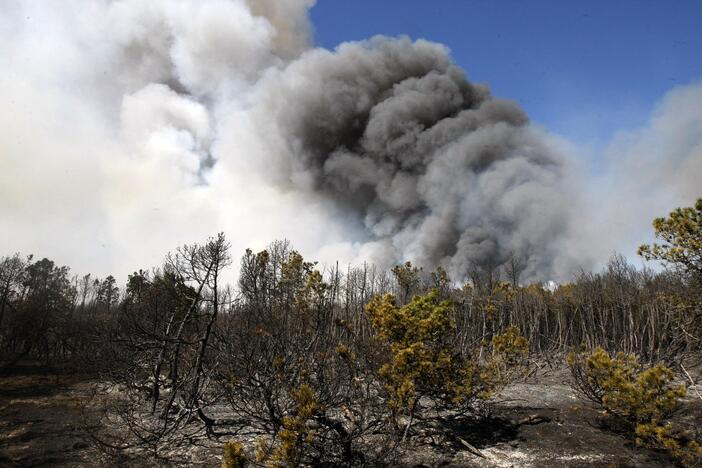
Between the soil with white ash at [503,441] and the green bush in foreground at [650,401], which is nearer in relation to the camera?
the green bush in foreground at [650,401]

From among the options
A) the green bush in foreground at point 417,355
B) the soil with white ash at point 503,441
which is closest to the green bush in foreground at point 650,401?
the soil with white ash at point 503,441

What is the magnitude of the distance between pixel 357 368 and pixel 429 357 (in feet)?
7.18

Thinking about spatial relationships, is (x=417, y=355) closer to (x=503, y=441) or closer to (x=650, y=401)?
(x=503, y=441)

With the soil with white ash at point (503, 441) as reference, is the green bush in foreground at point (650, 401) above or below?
above

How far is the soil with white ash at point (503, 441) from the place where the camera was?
970cm

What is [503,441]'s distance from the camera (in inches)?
428

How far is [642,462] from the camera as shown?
9312 mm

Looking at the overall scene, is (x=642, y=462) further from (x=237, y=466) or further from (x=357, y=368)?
(x=237, y=466)

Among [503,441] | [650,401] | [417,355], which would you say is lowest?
[503,441]

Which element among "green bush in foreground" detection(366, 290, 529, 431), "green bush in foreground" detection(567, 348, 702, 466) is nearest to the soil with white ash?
"green bush in foreground" detection(567, 348, 702, 466)

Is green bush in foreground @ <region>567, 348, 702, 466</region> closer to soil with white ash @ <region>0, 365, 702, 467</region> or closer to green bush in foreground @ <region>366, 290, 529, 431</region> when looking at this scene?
soil with white ash @ <region>0, 365, 702, 467</region>

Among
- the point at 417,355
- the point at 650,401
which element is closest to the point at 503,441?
the point at 650,401

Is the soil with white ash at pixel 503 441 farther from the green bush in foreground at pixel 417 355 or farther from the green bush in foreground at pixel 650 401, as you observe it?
the green bush in foreground at pixel 417 355

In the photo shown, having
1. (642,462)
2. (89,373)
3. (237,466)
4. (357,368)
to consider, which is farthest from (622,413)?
(89,373)
